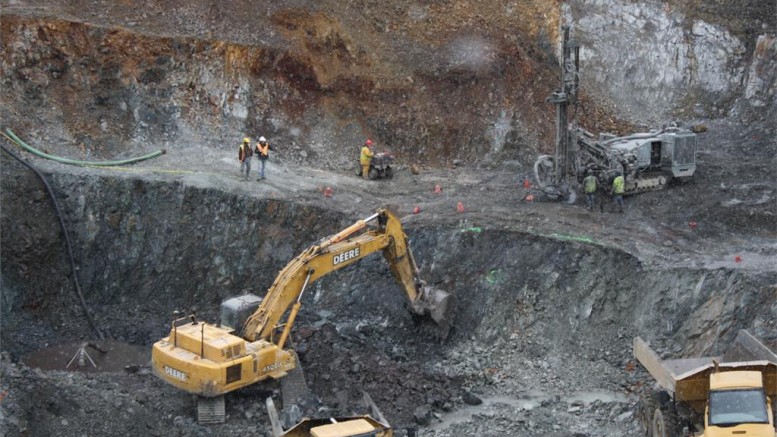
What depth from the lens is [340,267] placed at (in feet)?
59.3

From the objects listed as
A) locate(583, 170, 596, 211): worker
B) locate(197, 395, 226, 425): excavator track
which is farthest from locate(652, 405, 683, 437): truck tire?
locate(583, 170, 596, 211): worker

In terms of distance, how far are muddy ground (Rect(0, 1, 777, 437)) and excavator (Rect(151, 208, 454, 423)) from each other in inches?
23.7

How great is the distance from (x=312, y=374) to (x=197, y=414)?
2432mm

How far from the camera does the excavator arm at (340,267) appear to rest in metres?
17.1

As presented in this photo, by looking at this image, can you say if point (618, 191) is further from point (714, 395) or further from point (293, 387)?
point (714, 395)

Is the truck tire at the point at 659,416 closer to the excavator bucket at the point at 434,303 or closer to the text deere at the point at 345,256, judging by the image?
the excavator bucket at the point at 434,303

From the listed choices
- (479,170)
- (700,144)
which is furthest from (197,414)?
(700,144)

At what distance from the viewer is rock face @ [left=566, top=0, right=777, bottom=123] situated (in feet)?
103

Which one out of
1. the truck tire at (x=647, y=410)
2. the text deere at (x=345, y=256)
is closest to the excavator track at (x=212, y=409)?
the text deere at (x=345, y=256)

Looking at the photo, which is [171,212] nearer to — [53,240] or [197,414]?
[53,240]

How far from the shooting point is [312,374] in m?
18.1

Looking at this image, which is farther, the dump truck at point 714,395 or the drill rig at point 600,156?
the drill rig at point 600,156

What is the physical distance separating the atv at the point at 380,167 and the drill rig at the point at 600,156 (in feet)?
12.4

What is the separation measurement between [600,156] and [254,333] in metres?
10.7
